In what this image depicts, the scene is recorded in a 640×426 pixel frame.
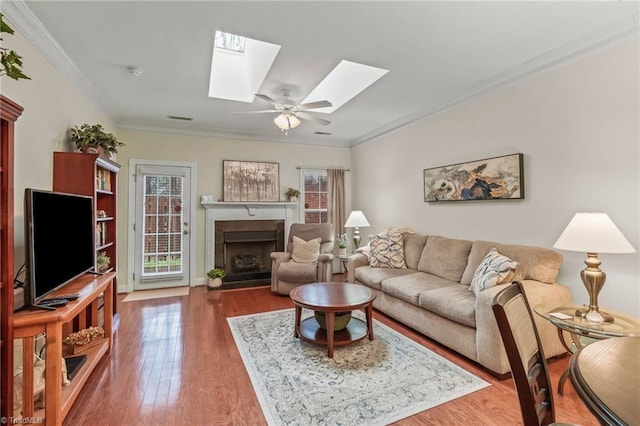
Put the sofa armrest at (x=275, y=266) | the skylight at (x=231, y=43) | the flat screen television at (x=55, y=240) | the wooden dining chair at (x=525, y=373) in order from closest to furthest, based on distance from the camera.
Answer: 1. the wooden dining chair at (x=525, y=373)
2. the flat screen television at (x=55, y=240)
3. the skylight at (x=231, y=43)
4. the sofa armrest at (x=275, y=266)

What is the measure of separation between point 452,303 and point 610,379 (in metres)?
1.78

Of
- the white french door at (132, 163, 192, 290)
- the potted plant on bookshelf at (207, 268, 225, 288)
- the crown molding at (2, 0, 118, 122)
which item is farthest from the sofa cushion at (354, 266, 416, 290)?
the crown molding at (2, 0, 118, 122)

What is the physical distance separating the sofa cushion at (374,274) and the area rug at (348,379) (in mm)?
721

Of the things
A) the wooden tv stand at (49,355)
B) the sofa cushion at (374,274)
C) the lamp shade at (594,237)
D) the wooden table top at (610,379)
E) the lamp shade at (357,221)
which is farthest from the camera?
the lamp shade at (357,221)

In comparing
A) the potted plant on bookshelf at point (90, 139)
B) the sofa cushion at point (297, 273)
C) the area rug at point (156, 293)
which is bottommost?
the area rug at point (156, 293)

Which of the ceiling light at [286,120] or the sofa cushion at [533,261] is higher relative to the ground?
the ceiling light at [286,120]

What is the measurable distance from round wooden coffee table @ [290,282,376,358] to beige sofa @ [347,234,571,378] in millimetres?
519

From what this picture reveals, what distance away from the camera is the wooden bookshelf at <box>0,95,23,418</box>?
1.43 meters

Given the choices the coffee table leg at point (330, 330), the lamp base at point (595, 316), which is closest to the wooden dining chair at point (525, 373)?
the lamp base at point (595, 316)

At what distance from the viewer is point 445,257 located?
356 centimetres

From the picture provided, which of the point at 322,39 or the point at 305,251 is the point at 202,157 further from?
the point at 322,39

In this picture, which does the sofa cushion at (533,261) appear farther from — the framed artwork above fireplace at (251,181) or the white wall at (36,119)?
the white wall at (36,119)

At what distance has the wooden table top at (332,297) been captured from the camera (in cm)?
262

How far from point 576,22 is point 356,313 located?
3412mm
